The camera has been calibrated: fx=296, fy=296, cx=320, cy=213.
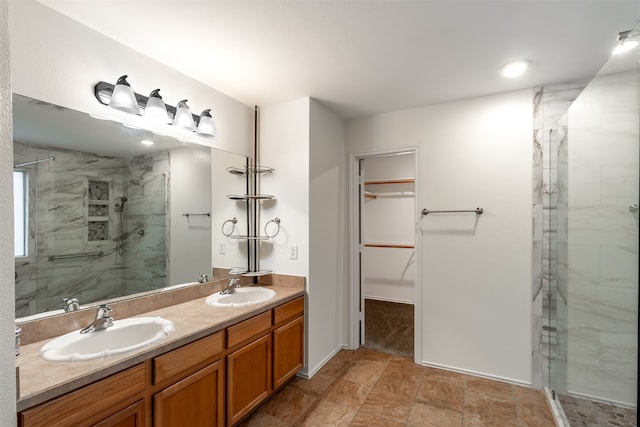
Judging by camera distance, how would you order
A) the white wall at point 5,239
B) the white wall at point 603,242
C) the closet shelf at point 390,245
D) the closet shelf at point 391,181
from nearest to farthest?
the white wall at point 5,239, the white wall at point 603,242, the closet shelf at point 391,181, the closet shelf at point 390,245

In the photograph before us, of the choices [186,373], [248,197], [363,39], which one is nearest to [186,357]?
[186,373]

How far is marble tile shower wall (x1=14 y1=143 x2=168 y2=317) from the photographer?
1.50m

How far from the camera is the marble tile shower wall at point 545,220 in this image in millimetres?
2391

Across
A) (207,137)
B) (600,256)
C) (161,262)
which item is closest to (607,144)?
(600,256)

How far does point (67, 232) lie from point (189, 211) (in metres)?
0.81

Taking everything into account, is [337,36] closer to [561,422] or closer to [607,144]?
[607,144]

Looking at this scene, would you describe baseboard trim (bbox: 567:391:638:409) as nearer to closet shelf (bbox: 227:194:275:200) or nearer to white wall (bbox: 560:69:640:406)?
white wall (bbox: 560:69:640:406)

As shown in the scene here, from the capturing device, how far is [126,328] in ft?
5.49

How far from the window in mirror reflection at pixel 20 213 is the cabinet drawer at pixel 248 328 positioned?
114 cm

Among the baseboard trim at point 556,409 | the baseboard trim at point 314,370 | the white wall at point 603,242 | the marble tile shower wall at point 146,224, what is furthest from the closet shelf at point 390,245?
the marble tile shower wall at point 146,224

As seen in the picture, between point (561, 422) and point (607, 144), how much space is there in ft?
6.11

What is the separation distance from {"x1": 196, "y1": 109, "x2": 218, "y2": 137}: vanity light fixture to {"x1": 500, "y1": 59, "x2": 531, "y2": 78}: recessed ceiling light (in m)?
2.20

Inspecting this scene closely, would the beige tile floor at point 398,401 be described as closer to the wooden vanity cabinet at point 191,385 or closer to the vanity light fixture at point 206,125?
the wooden vanity cabinet at point 191,385

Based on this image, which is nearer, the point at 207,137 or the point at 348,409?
the point at 348,409
